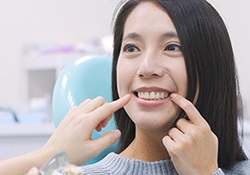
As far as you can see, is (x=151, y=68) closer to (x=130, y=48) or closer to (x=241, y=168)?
(x=130, y=48)

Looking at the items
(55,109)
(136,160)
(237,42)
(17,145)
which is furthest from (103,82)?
(237,42)

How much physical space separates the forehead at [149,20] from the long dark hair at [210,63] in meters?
0.01

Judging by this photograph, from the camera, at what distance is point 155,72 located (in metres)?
0.81

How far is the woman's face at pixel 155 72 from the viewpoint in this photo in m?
0.82

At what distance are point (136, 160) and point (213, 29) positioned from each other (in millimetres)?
318

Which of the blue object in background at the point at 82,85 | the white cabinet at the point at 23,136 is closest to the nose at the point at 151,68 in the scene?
the blue object in background at the point at 82,85

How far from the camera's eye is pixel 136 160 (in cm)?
95

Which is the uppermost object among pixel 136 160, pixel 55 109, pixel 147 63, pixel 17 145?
pixel 147 63

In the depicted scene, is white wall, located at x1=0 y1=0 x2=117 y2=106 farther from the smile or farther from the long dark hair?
the smile

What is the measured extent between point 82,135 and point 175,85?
23 centimetres

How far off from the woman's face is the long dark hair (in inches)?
0.7

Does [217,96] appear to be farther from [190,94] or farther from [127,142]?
[127,142]

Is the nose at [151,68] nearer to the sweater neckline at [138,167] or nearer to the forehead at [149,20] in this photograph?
the forehead at [149,20]

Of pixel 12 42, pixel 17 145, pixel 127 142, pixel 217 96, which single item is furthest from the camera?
pixel 12 42
